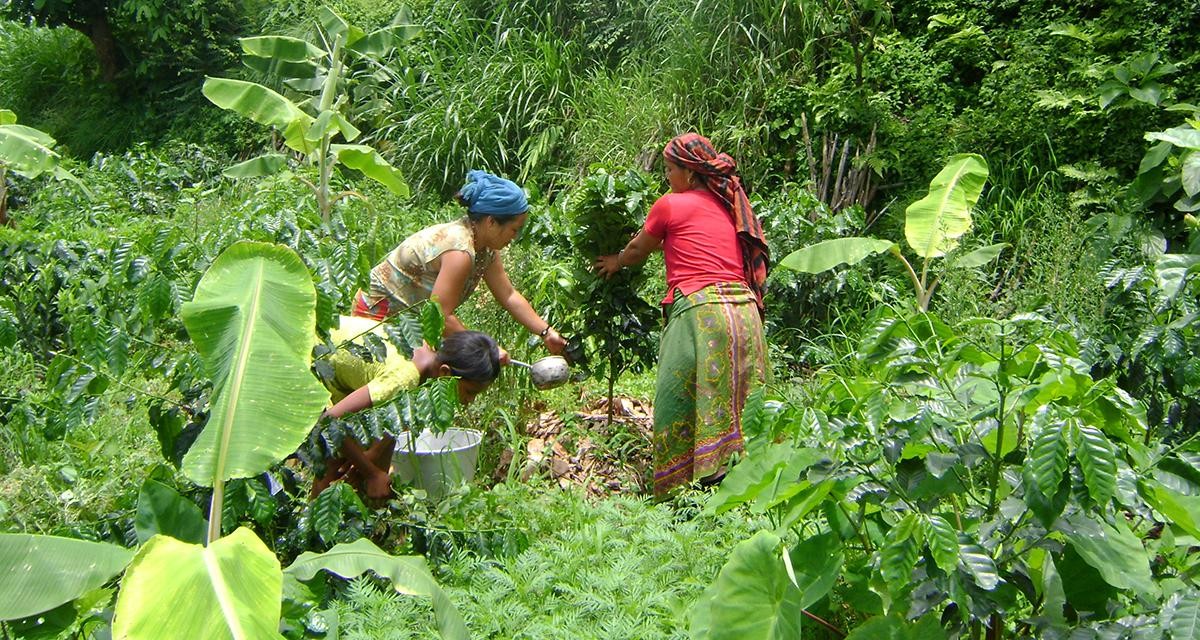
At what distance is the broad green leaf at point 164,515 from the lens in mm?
2561

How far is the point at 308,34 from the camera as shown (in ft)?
38.5

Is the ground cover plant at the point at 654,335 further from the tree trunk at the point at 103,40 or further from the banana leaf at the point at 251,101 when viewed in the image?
the tree trunk at the point at 103,40

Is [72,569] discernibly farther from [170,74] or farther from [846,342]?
[170,74]

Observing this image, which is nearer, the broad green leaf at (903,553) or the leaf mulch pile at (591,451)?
the broad green leaf at (903,553)

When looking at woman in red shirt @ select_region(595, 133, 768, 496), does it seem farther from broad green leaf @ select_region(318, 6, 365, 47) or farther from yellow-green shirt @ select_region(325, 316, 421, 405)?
broad green leaf @ select_region(318, 6, 365, 47)

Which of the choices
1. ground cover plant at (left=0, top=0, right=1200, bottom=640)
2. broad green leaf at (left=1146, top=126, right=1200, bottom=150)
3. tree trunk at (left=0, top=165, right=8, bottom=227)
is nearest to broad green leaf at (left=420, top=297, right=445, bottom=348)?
ground cover plant at (left=0, top=0, right=1200, bottom=640)

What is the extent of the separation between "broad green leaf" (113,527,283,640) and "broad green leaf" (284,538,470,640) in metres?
0.39

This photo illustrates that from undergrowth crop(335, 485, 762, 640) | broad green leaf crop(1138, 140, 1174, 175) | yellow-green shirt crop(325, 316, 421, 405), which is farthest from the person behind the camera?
broad green leaf crop(1138, 140, 1174, 175)

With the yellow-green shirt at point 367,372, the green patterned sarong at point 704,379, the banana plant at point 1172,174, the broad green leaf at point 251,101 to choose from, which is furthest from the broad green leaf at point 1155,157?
the broad green leaf at point 251,101

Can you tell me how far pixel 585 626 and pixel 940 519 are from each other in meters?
1.11

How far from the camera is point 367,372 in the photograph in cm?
407

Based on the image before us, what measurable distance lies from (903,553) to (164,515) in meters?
1.70

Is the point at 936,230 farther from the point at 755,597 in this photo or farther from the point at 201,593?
the point at 201,593

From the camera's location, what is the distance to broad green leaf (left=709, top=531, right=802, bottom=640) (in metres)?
2.42
